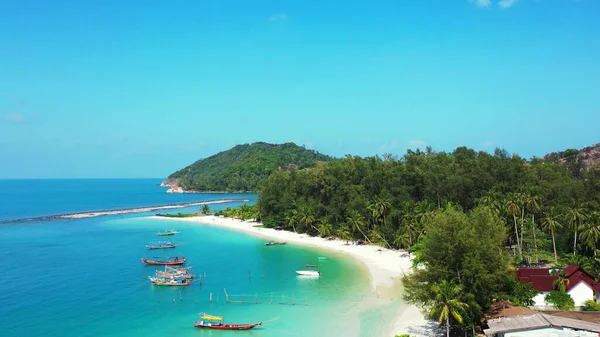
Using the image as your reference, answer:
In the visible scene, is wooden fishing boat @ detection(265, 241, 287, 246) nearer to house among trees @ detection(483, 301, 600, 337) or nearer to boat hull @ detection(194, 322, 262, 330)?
boat hull @ detection(194, 322, 262, 330)

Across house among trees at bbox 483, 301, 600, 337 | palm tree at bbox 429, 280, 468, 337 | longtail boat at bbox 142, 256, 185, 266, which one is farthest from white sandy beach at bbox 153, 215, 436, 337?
longtail boat at bbox 142, 256, 185, 266

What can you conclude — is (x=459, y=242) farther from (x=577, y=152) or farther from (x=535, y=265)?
(x=577, y=152)

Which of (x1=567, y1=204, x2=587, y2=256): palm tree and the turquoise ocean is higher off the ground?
(x1=567, y1=204, x2=587, y2=256): palm tree

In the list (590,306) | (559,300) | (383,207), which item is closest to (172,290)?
(383,207)

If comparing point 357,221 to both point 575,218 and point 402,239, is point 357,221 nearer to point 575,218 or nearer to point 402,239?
point 402,239

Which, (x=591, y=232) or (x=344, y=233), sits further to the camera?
(x=344, y=233)

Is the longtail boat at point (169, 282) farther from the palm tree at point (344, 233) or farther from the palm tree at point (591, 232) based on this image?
the palm tree at point (591, 232)
